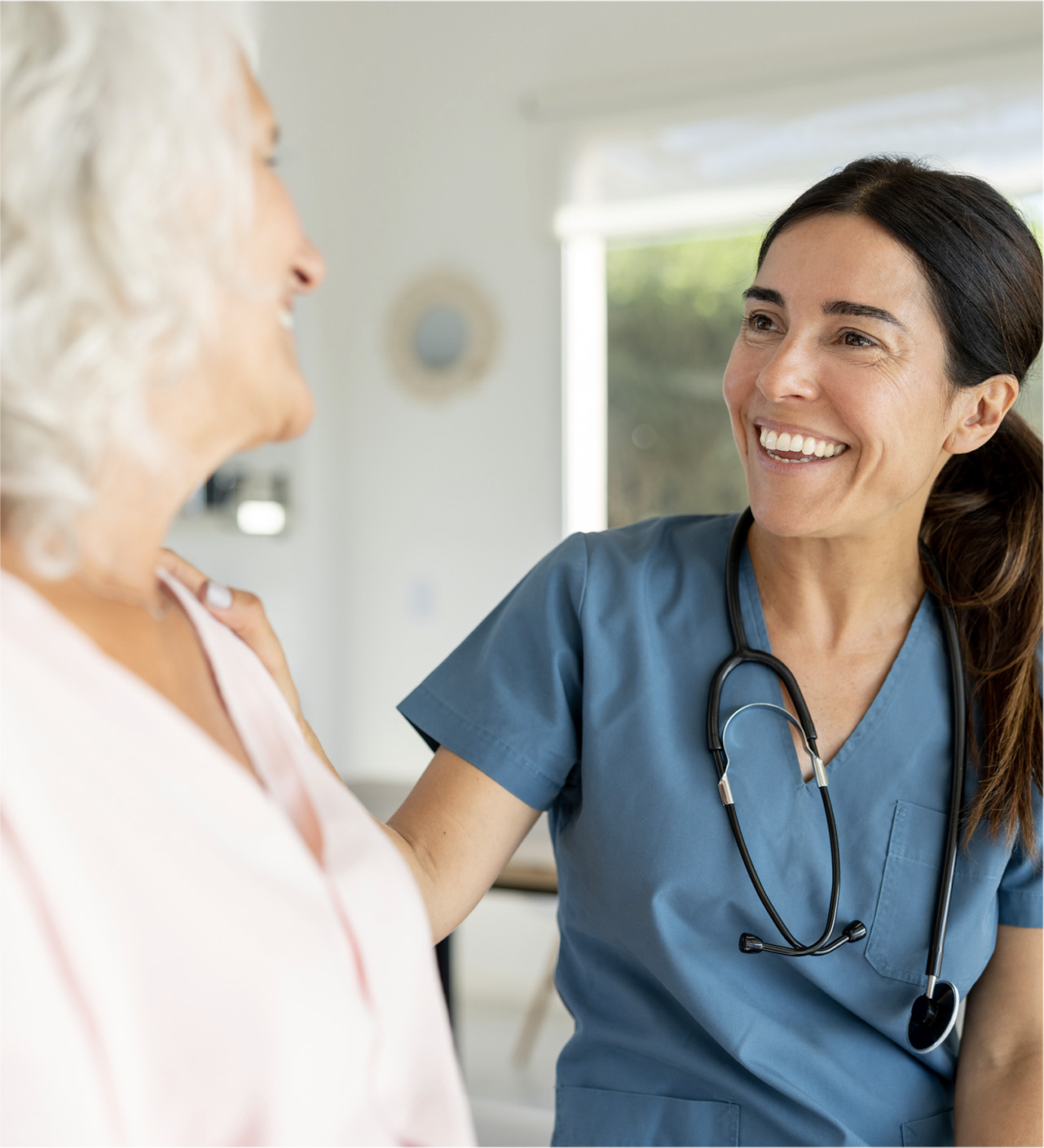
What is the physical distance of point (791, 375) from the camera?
1075 mm

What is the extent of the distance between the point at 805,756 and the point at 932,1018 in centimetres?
26

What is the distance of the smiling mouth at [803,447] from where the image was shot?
109cm

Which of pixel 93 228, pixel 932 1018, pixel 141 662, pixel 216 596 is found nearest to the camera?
pixel 93 228

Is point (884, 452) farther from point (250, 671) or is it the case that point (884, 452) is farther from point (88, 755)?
point (88, 755)

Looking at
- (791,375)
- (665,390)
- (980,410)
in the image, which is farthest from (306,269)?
(665,390)

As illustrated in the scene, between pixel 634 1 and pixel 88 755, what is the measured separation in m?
3.15

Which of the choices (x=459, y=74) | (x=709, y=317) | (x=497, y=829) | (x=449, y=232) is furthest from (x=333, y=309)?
(x=497, y=829)

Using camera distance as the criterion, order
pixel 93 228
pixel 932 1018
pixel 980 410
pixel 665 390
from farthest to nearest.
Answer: pixel 665 390, pixel 980 410, pixel 932 1018, pixel 93 228

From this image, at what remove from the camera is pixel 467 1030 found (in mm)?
3266

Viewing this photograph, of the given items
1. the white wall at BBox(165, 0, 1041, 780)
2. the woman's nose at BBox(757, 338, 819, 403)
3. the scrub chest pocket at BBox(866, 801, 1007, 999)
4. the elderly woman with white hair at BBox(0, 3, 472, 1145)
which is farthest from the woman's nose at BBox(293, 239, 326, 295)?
the white wall at BBox(165, 0, 1041, 780)

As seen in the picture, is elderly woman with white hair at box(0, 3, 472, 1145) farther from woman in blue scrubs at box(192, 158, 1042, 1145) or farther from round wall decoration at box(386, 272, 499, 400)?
round wall decoration at box(386, 272, 499, 400)

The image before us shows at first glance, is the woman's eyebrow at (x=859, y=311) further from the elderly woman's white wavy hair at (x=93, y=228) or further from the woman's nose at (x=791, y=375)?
the elderly woman's white wavy hair at (x=93, y=228)

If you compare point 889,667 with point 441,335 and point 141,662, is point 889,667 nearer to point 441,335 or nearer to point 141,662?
point 141,662

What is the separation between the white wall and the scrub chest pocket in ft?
7.67
